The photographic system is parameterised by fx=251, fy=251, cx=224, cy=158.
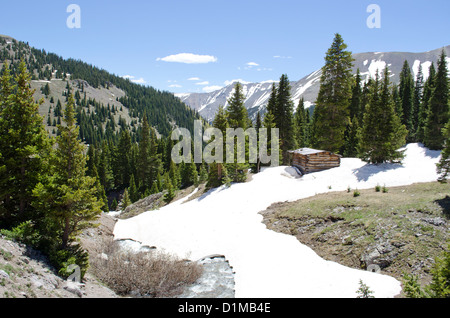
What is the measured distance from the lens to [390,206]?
1444 centimetres

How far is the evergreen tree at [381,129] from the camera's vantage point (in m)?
26.0

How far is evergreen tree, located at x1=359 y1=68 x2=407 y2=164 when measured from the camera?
85.4 ft

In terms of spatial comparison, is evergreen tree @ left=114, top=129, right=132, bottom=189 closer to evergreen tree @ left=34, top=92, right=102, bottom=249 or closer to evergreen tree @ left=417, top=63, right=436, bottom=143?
evergreen tree @ left=34, top=92, right=102, bottom=249

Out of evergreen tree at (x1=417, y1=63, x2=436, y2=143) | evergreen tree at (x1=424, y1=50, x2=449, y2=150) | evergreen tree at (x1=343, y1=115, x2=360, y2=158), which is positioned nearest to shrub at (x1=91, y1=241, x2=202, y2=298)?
evergreen tree at (x1=343, y1=115, x2=360, y2=158)

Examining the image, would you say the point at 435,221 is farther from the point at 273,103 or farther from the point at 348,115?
the point at 273,103

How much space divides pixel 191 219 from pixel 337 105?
23.6 metres

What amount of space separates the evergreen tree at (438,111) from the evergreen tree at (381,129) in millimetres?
15280

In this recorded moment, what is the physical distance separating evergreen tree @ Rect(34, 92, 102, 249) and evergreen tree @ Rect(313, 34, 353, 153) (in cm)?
2888

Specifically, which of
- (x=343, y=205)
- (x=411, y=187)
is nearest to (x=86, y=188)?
(x=343, y=205)

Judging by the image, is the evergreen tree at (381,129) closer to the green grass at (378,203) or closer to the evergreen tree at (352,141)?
the green grass at (378,203)

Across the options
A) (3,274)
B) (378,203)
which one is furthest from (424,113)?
(3,274)

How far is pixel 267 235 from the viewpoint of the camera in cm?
1570
